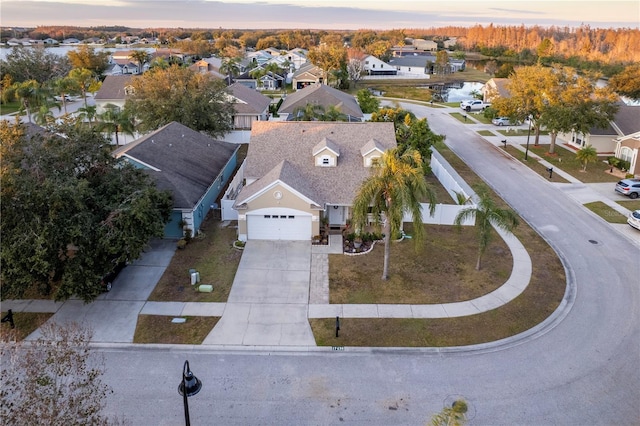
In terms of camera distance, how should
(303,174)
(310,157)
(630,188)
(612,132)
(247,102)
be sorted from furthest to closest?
(247,102) → (612,132) → (630,188) → (310,157) → (303,174)

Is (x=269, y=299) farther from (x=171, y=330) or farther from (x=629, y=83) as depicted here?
(x=629, y=83)

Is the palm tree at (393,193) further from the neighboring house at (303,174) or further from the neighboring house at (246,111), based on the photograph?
the neighboring house at (246,111)

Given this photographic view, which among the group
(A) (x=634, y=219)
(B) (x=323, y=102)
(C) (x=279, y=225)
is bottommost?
(C) (x=279, y=225)

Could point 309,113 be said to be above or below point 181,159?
above

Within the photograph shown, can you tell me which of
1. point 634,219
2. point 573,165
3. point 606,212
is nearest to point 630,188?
point 606,212

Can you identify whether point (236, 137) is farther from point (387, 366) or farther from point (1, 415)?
point (1, 415)

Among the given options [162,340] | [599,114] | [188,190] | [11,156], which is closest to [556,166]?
[599,114]

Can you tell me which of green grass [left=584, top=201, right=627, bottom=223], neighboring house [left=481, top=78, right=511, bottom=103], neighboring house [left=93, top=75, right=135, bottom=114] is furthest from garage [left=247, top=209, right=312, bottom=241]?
neighboring house [left=481, top=78, right=511, bottom=103]
